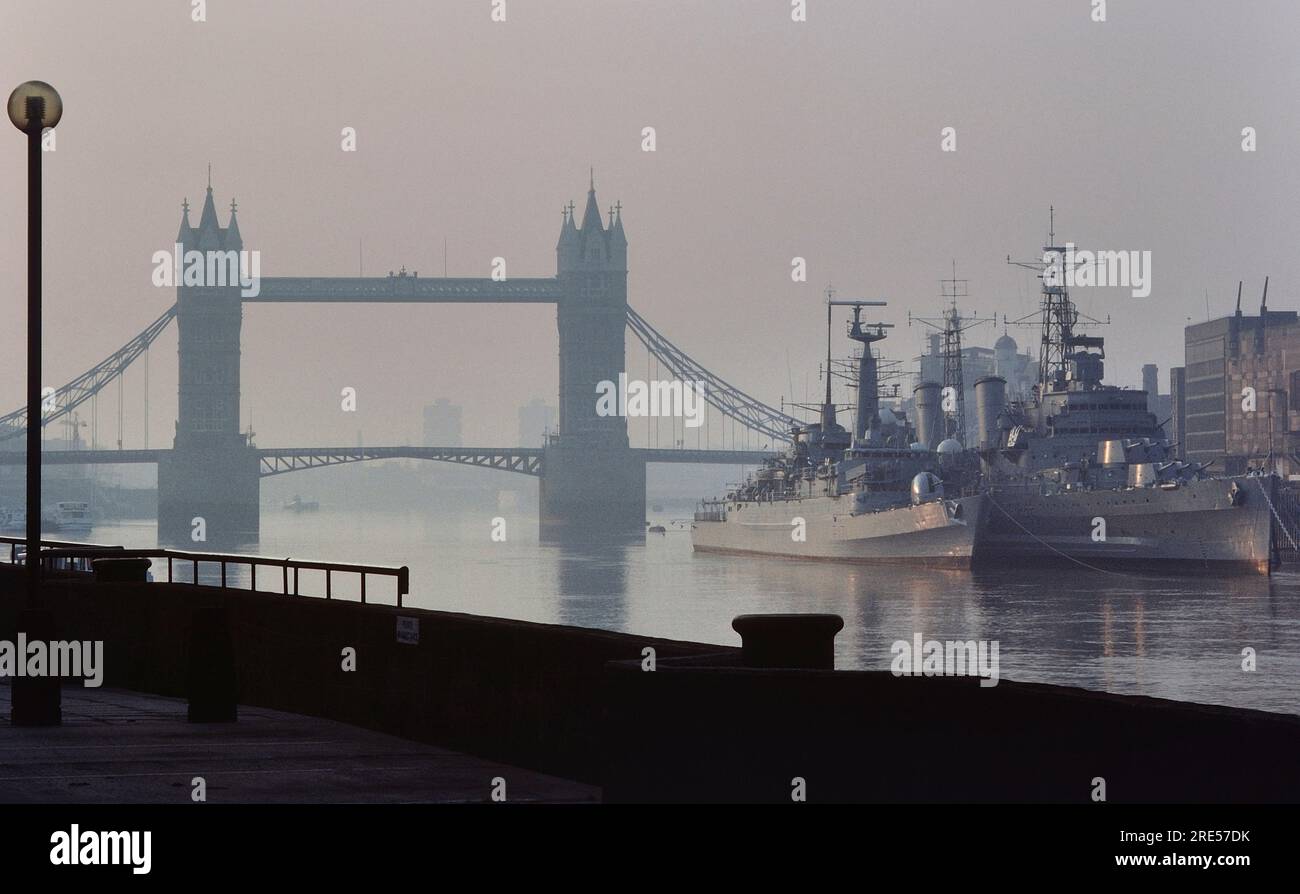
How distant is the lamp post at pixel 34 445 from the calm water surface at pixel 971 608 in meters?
32.1

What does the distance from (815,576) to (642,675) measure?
99702 millimetres

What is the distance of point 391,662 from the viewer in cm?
1512

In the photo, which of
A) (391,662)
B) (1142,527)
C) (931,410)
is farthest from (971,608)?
(391,662)

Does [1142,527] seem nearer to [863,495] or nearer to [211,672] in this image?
[863,495]

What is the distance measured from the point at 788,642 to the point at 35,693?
810cm

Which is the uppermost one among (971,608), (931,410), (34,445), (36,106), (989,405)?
(931,410)

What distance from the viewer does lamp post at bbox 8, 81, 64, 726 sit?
15.1 metres

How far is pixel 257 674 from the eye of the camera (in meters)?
17.4

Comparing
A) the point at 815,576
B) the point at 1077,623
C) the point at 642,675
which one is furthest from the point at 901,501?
the point at 642,675

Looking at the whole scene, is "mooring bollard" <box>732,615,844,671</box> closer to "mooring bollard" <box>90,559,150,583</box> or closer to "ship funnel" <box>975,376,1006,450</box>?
"mooring bollard" <box>90,559,150,583</box>

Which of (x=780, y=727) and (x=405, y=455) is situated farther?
(x=405, y=455)

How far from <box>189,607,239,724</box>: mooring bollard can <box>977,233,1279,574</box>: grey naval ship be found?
8534cm
